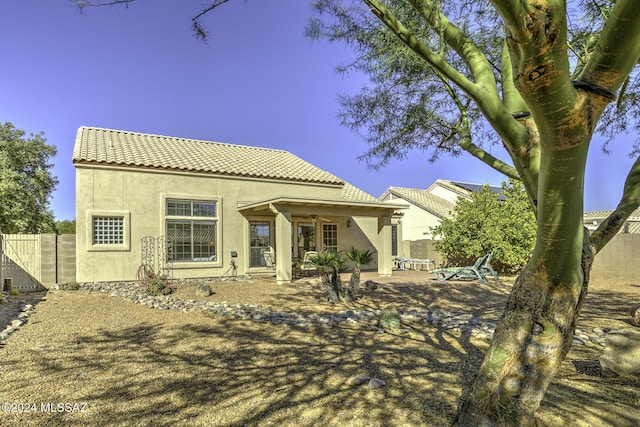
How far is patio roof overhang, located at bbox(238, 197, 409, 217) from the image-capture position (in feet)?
43.8

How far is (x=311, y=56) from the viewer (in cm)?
638

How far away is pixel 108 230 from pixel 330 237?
8.77 metres

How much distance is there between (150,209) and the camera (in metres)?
13.7

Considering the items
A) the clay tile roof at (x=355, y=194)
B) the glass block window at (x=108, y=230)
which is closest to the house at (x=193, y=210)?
the glass block window at (x=108, y=230)

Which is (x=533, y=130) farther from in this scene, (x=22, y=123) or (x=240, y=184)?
(x=22, y=123)

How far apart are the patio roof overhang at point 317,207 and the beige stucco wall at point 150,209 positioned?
0.19 ft

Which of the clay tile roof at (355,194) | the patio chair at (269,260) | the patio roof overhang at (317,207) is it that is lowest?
the patio chair at (269,260)

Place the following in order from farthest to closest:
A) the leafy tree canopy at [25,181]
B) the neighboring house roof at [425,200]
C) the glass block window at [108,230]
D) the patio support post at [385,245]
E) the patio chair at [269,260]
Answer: the neighboring house roof at [425,200]
the leafy tree canopy at [25,181]
the patio chair at [269,260]
the patio support post at [385,245]
the glass block window at [108,230]

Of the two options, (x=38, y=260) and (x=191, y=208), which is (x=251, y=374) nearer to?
(x=191, y=208)

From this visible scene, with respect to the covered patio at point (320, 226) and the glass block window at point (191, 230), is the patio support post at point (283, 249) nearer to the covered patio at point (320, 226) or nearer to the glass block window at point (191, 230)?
the covered patio at point (320, 226)

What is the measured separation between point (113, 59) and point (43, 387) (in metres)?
6.55

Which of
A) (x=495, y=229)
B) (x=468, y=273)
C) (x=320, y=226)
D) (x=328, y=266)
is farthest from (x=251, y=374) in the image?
(x=495, y=229)

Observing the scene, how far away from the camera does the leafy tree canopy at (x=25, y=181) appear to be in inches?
864

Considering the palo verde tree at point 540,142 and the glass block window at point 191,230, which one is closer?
the palo verde tree at point 540,142
